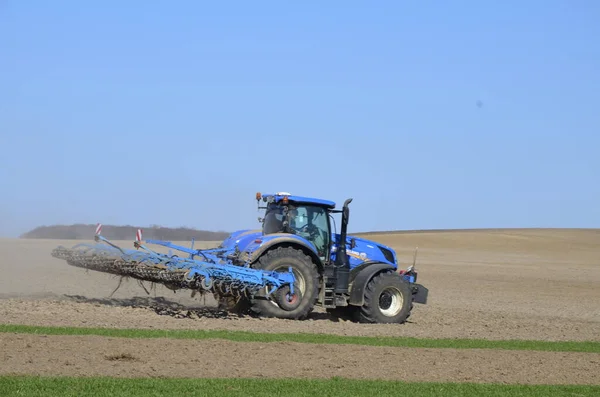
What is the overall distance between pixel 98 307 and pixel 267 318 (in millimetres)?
3369

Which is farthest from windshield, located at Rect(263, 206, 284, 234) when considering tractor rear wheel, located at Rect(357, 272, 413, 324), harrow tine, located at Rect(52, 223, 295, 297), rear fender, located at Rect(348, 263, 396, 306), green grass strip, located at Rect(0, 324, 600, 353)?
green grass strip, located at Rect(0, 324, 600, 353)

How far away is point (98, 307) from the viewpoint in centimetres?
1733

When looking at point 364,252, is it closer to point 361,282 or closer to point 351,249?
point 351,249

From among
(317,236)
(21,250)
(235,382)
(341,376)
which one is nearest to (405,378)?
(341,376)

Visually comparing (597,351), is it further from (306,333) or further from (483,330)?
(306,333)

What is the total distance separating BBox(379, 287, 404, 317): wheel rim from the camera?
18391mm

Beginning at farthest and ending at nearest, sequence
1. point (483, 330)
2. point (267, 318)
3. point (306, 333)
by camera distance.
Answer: point (483, 330)
point (267, 318)
point (306, 333)

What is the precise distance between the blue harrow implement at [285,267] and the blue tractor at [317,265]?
0.8 inches

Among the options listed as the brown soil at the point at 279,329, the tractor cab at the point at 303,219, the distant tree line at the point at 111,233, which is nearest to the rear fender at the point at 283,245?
the tractor cab at the point at 303,219

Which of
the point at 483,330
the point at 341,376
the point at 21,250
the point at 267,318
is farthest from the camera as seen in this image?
the point at 21,250

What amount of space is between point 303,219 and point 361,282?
1738 mm

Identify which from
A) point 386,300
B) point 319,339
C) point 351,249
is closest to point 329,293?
point 351,249

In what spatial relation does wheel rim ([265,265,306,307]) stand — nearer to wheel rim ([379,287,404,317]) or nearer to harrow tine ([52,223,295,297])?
harrow tine ([52,223,295,297])

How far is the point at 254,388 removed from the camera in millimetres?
10375
